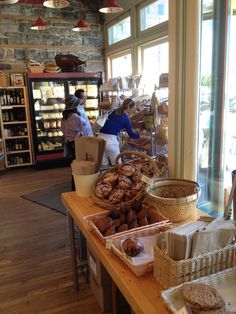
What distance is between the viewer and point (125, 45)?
610 centimetres

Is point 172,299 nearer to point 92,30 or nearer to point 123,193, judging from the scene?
point 123,193

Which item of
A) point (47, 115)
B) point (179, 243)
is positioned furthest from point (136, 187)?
point (47, 115)

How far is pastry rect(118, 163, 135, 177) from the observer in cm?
200

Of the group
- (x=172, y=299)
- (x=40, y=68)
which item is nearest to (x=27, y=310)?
(x=172, y=299)

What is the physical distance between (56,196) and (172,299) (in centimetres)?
367

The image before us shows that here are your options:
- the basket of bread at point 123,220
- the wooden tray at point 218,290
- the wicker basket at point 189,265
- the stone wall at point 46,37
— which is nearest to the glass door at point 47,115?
the stone wall at point 46,37

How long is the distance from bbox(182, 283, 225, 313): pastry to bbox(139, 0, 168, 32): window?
4.69m

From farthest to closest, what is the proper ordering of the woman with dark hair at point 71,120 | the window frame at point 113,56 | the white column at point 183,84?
1. the window frame at point 113,56
2. the woman with dark hair at point 71,120
3. the white column at point 183,84

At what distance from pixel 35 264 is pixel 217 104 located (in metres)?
2.09

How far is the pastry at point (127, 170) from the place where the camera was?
6.56 feet

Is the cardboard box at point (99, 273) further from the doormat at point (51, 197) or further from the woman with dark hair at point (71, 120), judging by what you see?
the woman with dark hair at point (71, 120)

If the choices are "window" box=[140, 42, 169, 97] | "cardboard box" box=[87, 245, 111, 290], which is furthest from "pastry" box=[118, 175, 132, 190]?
"window" box=[140, 42, 169, 97]

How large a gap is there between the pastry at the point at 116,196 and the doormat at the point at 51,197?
7.13 feet

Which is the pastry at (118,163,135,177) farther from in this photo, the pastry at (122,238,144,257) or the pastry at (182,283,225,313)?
the pastry at (182,283,225,313)
